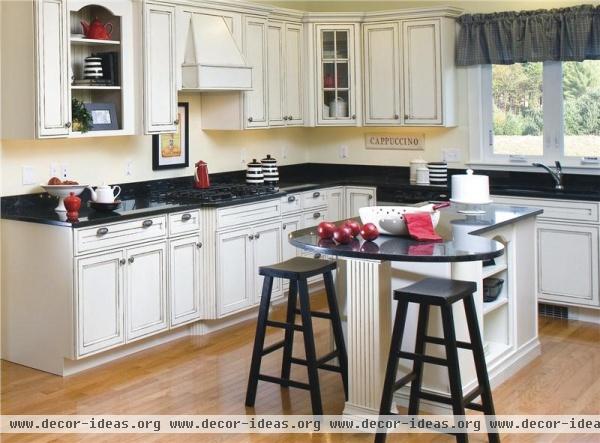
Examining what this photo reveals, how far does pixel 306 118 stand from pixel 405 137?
35.4 inches

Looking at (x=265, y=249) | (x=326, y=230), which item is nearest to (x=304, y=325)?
(x=326, y=230)

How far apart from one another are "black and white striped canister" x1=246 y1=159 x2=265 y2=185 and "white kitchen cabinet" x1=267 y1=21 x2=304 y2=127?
0.37 m

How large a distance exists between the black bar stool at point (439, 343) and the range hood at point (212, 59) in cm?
255

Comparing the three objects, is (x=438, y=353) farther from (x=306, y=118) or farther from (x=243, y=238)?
(x=306, y=118)

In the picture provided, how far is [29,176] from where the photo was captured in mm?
4906

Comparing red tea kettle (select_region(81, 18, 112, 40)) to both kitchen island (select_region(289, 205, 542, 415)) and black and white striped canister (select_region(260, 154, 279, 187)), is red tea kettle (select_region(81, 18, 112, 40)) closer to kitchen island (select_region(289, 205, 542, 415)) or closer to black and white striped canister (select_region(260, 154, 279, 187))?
black and white striped canister (select_region(260, 154, 279, 187))

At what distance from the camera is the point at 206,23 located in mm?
5629

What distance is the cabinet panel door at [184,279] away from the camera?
16.8 feet

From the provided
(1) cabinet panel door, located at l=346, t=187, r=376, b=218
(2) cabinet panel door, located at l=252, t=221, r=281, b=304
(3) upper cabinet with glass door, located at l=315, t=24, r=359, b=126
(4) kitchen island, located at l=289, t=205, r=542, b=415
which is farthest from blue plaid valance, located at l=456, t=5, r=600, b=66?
(2) cabinet panel door, located at l=252, t=221, r=281, b=304

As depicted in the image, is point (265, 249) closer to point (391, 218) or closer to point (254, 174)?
point (254, 174)

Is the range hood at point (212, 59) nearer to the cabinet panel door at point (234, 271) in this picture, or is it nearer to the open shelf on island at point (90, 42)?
the open shelf on island at point (90, 42)

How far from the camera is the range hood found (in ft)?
18.0

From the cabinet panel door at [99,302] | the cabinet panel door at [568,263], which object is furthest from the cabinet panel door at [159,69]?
the cabinet panel door at [568,263]

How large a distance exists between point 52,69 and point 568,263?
146 inches
